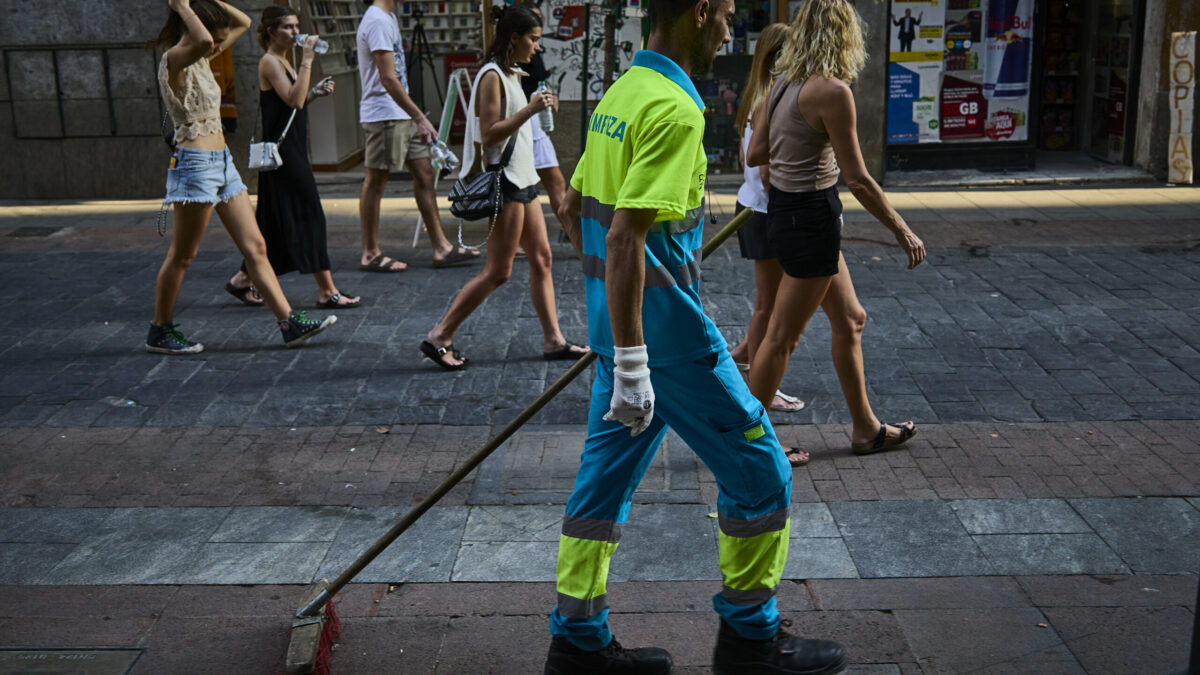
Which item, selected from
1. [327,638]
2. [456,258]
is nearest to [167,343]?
[456,258]

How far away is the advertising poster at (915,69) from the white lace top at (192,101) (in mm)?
7842

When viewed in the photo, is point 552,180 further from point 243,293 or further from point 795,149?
point 795,149

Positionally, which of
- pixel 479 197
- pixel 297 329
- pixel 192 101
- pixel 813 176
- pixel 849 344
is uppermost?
pixel 192 101

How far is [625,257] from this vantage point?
296cm

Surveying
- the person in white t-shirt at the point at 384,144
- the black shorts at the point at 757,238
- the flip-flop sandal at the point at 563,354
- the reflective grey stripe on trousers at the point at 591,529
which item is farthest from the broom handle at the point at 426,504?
the person in white t-shirt at the point at 384,144

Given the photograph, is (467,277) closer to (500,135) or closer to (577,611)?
(500,135)

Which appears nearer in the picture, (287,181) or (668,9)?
(668,9)

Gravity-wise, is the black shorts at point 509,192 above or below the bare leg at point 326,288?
above

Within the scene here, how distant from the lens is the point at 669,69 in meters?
3.11

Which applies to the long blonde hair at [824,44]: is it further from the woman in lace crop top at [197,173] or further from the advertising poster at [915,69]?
the advertising poster at [915,69]

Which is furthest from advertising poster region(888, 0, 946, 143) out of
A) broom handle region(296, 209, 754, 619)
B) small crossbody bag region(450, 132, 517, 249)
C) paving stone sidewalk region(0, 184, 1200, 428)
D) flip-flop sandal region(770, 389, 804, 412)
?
broom handle region(296, 209, 754, 619)

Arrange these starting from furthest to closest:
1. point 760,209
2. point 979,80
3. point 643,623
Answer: point 979,80 < point 760,209 < point 643,623

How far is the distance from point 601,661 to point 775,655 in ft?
1.57

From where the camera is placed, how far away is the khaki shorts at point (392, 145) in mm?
8680
